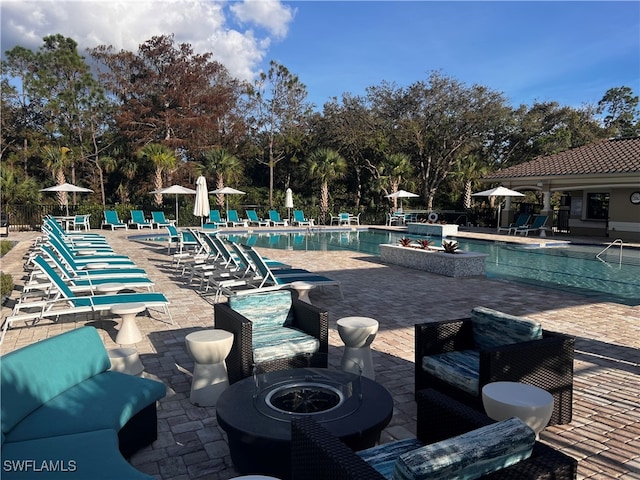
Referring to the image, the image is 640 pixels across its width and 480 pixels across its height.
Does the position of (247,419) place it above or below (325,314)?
below

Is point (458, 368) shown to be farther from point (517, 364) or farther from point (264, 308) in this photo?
point (264, 308)

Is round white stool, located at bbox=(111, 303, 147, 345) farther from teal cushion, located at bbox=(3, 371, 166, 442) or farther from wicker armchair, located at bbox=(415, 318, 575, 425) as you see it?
wicker armchair, located at bbox=(415, 318, 575, 425)

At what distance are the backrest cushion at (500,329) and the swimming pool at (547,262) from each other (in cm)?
568

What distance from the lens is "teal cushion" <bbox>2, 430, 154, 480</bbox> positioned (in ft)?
7.38

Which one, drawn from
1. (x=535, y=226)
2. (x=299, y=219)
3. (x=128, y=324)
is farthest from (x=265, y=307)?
(x=299, y=219)

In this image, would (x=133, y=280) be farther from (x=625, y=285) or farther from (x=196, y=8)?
(x=625, y=285)

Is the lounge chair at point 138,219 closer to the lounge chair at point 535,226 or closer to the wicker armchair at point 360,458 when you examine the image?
the lounge chair at point 535,226

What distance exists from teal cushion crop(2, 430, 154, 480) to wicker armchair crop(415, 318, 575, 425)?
93.1 inches

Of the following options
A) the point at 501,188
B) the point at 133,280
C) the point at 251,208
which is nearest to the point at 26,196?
the point at 251,208

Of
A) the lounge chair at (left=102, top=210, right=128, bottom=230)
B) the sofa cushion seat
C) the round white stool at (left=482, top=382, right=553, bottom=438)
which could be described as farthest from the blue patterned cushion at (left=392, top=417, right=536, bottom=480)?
the lounge chair at (left=102, top=210, right=128, bottom=230)

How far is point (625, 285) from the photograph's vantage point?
33.0 ft

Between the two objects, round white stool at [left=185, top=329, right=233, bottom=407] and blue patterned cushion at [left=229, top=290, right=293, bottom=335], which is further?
blue patterned cushion at [left=229, top=290, right=293, bottom=335]

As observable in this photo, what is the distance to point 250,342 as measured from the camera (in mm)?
4043

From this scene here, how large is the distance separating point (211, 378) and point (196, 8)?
9.65 metres
